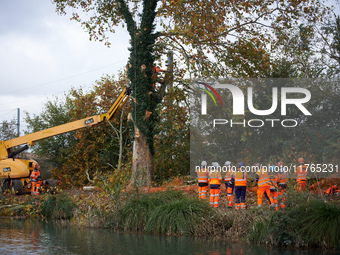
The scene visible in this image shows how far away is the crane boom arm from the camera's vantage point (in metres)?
23.4

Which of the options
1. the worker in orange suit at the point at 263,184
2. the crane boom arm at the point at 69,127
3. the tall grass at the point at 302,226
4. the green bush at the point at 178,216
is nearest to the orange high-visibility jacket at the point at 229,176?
the worker in orange suit at the point at 263,184

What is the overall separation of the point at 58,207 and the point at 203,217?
25.9ft

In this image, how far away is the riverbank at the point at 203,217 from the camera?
12297 millimetres

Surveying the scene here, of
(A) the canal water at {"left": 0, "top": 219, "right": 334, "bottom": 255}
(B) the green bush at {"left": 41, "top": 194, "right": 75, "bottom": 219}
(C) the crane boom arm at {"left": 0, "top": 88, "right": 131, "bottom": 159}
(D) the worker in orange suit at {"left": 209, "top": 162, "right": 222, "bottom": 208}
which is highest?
(C) the crane boom arm at {"left": 0, "top": 88, "right": 131, "bottom": 159}

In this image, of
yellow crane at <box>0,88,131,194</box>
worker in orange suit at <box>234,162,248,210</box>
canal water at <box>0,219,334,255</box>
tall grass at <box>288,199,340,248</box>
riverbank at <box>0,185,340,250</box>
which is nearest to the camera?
tall grass at <box>288,199,340,248</box>

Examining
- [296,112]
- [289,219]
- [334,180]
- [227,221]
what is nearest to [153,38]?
[296,112]

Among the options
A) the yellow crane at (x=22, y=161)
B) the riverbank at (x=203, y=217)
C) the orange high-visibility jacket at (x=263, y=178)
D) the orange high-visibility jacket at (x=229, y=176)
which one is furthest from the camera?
the yellow crane at (x=22, y=161)

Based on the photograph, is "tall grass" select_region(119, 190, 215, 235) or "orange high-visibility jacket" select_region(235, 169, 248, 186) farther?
"orange high-visibility jacket" select_region(235, 169, 248, 186)

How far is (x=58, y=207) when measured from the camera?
19.8 metres

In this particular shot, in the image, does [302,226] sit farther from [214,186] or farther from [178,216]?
[214,186]

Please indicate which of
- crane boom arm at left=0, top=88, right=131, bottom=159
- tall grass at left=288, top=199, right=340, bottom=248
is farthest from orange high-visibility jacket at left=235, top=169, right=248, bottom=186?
crane boom arm at left=0, top=88, right=131, bottom=159

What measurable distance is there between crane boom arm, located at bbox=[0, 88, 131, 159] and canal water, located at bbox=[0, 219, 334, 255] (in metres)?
8.40

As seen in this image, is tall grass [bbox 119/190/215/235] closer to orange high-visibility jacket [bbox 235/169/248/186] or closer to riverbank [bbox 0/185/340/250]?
riverbank [bbox 0/185/340/250]

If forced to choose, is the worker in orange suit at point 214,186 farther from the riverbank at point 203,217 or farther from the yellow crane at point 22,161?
the yellow crane at point 22,161
